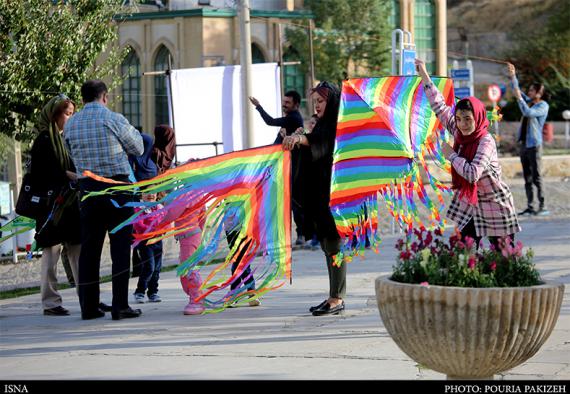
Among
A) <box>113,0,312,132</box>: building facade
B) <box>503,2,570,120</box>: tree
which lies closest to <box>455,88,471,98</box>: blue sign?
<box>113,0,312,132</box>: building facade

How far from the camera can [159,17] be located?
3653 cm

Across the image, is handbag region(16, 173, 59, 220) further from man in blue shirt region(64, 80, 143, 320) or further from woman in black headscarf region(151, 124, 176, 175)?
woman in black headscarf region(151, 124, 176, 175)

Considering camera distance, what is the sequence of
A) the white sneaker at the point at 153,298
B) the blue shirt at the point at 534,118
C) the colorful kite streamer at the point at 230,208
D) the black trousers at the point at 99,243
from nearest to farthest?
the colorful kite streamer at the point at 230,208 → the black trousers at the point at 99,243 → the white sneaker at the point at 153,298 → the blue shirt at the point at 534,118

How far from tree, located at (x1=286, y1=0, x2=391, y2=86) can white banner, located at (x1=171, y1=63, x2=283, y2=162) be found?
729 inches

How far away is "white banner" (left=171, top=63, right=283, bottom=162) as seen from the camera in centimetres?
1814

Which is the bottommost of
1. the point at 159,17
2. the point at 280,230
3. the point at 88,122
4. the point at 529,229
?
the point at 529,229

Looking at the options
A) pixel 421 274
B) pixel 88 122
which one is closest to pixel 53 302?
pixel 88 122

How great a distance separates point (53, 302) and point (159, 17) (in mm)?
27440

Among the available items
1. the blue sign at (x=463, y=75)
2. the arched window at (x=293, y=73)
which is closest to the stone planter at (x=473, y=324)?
the blue sign at (x=463, y=75)

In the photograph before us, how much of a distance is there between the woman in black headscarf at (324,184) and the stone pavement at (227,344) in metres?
0.23

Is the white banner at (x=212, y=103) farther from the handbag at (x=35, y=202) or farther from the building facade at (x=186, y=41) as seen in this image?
the building facade at (x=186, y=41)

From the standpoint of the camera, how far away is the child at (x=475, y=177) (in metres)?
8.03

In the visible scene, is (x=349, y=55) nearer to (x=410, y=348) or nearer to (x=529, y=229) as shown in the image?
(x=529, y=229)

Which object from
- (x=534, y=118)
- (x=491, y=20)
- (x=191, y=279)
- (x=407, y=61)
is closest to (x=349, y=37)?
(x=534, y=118)
